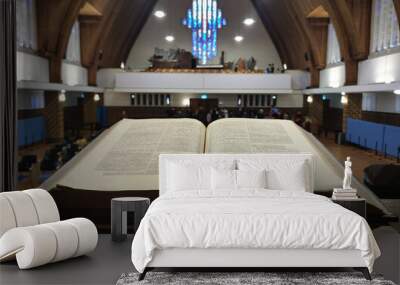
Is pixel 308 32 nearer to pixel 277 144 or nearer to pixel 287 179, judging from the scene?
pixel 277 144

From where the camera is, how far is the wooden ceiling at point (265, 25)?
1819 cm

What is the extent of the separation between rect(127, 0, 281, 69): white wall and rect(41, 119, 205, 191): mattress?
2316 cm

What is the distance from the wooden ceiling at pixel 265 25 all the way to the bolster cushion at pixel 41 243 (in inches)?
444

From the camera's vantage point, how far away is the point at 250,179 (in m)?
5.62

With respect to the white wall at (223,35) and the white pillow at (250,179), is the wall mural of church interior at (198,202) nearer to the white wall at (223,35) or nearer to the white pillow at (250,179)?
the white pillow at (250,179)

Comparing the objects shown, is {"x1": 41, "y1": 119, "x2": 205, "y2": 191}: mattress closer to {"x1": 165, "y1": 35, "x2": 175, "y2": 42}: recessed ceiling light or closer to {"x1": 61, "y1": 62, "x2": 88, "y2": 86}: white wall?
{"x1": 61, "y1": 62, "x2": 88, "y2": 86}: white wall

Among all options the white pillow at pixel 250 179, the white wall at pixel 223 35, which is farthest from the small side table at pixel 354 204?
the white wall at pixel 223 35

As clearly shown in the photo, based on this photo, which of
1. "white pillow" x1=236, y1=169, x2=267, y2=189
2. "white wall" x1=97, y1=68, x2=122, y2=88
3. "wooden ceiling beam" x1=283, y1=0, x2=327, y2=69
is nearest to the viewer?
"white pillow" x1=236, y1=169, x2=267, y2=189

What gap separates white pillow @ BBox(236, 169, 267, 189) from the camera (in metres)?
5.61

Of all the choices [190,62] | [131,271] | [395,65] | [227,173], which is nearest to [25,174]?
[227,173]

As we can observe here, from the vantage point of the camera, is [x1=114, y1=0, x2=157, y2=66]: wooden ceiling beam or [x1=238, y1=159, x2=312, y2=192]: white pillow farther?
[x1=114, y1=0, x2=157, y2=66]: wooden ceiling beam

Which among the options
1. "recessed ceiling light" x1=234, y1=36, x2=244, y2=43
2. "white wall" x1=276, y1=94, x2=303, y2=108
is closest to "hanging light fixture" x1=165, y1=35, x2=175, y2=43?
Result: "recessed ceiling light" x1=234, y1=36, x2=244, y2=43

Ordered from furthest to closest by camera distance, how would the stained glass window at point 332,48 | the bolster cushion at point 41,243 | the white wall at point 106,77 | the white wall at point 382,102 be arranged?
the white wall at point 106,77 → the stained glass window at point 332,48 → the white wall at point 382,102 → the bolster cushion at point 41,243

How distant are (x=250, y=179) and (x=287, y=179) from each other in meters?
0.43
